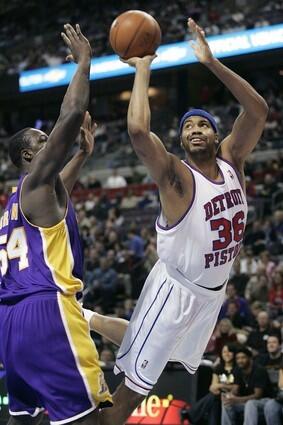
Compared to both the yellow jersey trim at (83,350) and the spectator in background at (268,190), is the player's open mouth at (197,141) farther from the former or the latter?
the spectator in background at (268,190)

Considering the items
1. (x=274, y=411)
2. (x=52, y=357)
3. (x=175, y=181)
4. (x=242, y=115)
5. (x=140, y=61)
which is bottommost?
(x=274, y=411)

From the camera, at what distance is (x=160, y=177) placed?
488 centimetres

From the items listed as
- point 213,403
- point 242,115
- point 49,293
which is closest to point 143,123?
point 242,115

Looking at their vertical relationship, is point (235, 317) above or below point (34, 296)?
below

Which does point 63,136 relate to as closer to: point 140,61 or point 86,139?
point 140,61

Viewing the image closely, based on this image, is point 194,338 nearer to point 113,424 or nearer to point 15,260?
point 113,424

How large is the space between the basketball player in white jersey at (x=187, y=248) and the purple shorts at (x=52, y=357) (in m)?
0.86

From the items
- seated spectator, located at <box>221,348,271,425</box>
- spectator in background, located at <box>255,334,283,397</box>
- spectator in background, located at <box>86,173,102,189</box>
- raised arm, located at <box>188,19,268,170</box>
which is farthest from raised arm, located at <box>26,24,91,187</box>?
spectator in background, located at <box>86,173,102,189</box>

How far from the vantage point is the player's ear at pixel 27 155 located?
4465mm

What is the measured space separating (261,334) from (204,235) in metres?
5.60

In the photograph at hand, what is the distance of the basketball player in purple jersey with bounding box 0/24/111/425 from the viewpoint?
4070 millimetres

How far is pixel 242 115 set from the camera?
5258 millimetres

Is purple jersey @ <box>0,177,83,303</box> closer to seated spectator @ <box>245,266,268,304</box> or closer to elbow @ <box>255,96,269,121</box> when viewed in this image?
elbow @ <box>255,96,269,121</box>

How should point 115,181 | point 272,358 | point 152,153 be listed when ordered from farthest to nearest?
1. point 115,181
2. point 272,358
3. point 152,153
